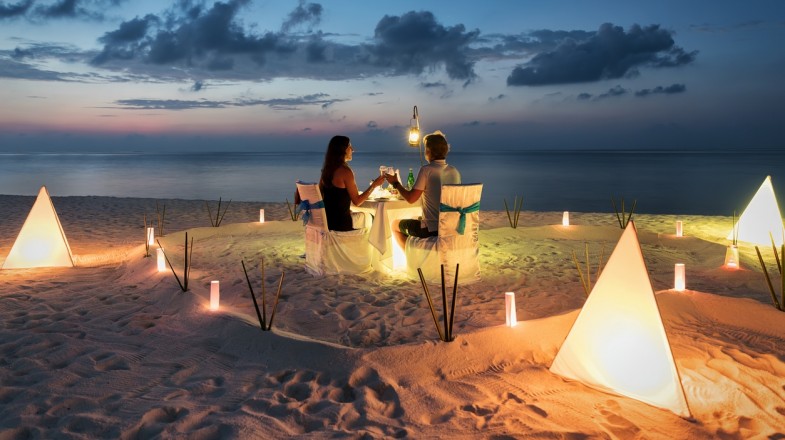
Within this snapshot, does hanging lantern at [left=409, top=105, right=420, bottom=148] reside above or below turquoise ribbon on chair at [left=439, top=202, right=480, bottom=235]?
above

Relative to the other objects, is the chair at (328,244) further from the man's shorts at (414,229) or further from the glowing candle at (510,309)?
the glowing candle at (510,309)

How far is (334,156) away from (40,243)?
309cm

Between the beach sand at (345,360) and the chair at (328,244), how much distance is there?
0.61 feet

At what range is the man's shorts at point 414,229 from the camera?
5030 millimetres

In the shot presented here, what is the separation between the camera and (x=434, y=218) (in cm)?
496

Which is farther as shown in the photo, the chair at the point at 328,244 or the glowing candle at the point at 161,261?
the chair at the point at 328,244

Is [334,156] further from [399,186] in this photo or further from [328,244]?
[328,244]

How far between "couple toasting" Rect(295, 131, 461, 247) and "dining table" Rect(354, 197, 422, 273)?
86mm

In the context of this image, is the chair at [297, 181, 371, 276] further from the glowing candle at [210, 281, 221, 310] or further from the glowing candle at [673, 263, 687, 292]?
the glowing candle at [673, 263, 687, 292]


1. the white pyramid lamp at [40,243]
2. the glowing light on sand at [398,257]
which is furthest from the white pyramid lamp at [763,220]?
the white pyramid lamp at [40,243]

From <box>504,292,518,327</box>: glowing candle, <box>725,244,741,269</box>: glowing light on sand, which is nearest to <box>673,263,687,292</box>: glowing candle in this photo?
<box>725,244,741,269</box>: glowing light on sand

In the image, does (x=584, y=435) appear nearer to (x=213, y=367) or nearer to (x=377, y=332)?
(x=377, y=332)

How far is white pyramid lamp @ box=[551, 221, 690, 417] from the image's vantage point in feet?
8.46

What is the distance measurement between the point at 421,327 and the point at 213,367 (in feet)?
4.41
